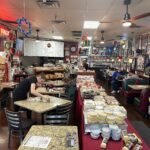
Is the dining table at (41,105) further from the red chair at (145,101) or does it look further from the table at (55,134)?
the red chair at (145,101)

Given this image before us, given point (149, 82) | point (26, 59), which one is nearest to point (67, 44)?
point (26, 59)

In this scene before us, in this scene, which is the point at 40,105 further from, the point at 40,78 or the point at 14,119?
the point at 40,78

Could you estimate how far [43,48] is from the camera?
1491cm

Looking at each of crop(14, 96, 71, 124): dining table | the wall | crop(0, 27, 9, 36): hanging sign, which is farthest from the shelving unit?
crop(14, 96, 71, 124): dining table

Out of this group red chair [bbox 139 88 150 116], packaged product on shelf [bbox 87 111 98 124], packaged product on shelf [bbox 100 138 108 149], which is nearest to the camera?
packaged product on shelf [bbox 100 138 108 149]

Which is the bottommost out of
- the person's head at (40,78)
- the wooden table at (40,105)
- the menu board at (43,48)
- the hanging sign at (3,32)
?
the wooden table at (40,105)

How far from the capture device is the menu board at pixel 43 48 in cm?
1408

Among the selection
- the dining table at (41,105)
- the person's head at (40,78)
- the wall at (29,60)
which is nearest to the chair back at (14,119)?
the dining table at (41,105)

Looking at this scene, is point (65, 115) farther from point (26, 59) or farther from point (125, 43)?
point (125, 43)

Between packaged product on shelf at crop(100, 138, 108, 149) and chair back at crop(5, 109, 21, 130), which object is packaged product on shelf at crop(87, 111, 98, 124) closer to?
packaged product on shelf at crop(100, 138, 108, 149)

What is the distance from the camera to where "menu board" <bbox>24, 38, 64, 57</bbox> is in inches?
554

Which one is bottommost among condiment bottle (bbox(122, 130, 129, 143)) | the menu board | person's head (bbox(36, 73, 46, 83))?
condiment bottle (bbox(122, 130, 129, 143))

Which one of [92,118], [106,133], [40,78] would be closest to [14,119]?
[92,118]

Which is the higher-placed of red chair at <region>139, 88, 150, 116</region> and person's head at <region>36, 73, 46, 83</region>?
person's head at <region>36, 73, 46, 83</region>
